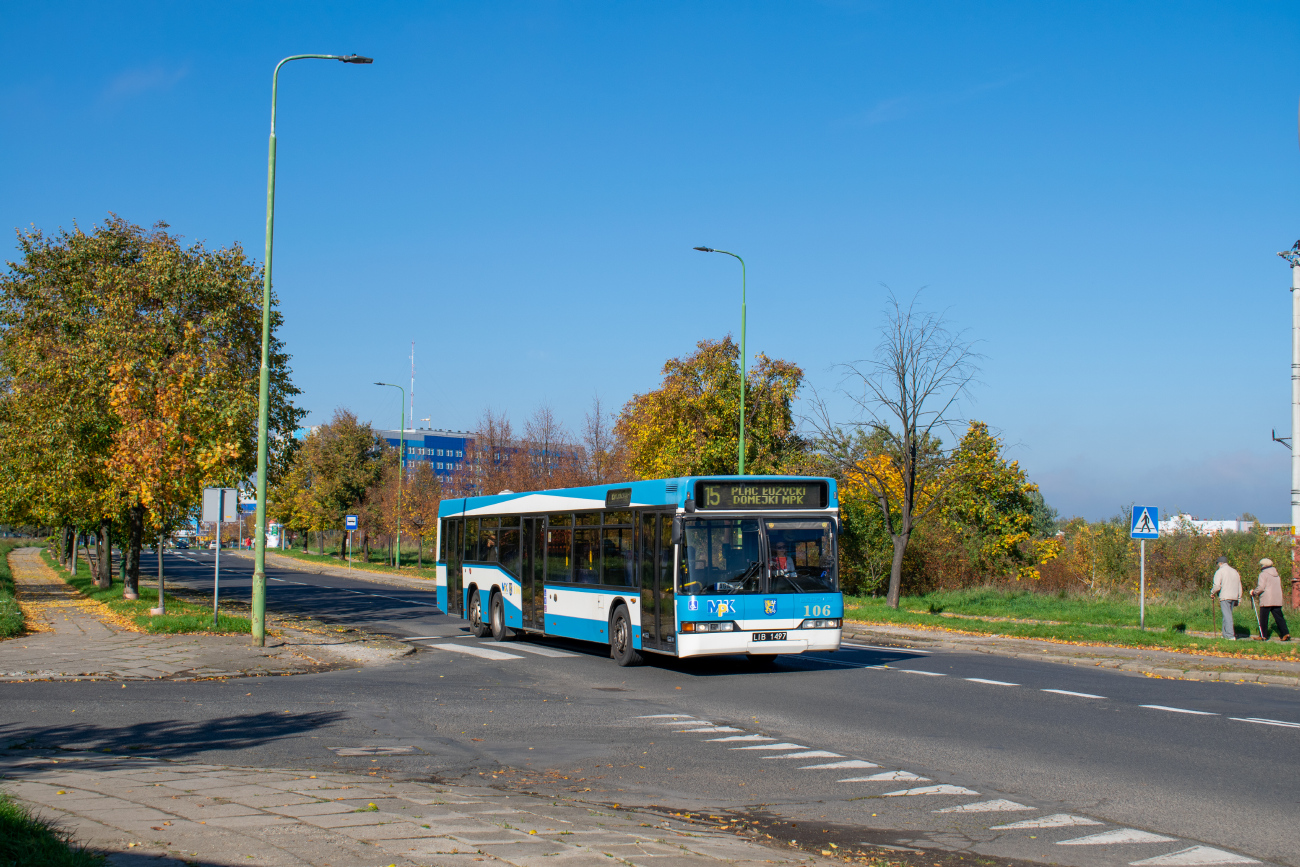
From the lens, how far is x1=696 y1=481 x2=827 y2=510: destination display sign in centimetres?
1554

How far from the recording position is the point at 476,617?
22594mm

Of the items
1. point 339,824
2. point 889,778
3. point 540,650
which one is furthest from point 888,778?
point 540,650

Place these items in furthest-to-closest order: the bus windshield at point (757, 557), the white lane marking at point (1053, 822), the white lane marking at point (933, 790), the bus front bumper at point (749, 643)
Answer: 1. the bus windshield at point (757, 557)
2. the bus front bumper at point (749, 643)
3. the white lane marking at point (933, 790)
4. the white lane marking at point (1053, 822)

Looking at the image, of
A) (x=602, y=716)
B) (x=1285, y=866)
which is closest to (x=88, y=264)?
(x=602, y=716)

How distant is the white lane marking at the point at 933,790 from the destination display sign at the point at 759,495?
24.5ft

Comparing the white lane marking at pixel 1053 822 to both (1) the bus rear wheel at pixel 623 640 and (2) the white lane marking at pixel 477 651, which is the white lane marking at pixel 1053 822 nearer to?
(1) the bus rear wheel at pixel 623 640

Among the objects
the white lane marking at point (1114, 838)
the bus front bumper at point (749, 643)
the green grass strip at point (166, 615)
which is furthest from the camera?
the green grass strip at point (166, 615)

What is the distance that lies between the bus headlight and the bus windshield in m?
0.39

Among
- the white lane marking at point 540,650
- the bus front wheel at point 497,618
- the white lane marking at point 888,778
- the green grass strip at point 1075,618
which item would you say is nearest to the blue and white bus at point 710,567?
the white lane marking at point 540,650

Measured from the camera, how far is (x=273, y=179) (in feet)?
61.1

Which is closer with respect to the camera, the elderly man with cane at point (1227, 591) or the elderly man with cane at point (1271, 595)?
the elderly man with cane at point (1271, 595)

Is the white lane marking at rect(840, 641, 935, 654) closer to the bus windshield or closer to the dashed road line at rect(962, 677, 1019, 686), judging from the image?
the dashed road line at rect(962, 677, 1019, 686)

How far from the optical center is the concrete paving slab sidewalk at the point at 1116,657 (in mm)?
16094

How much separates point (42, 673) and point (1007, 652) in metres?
15.0
